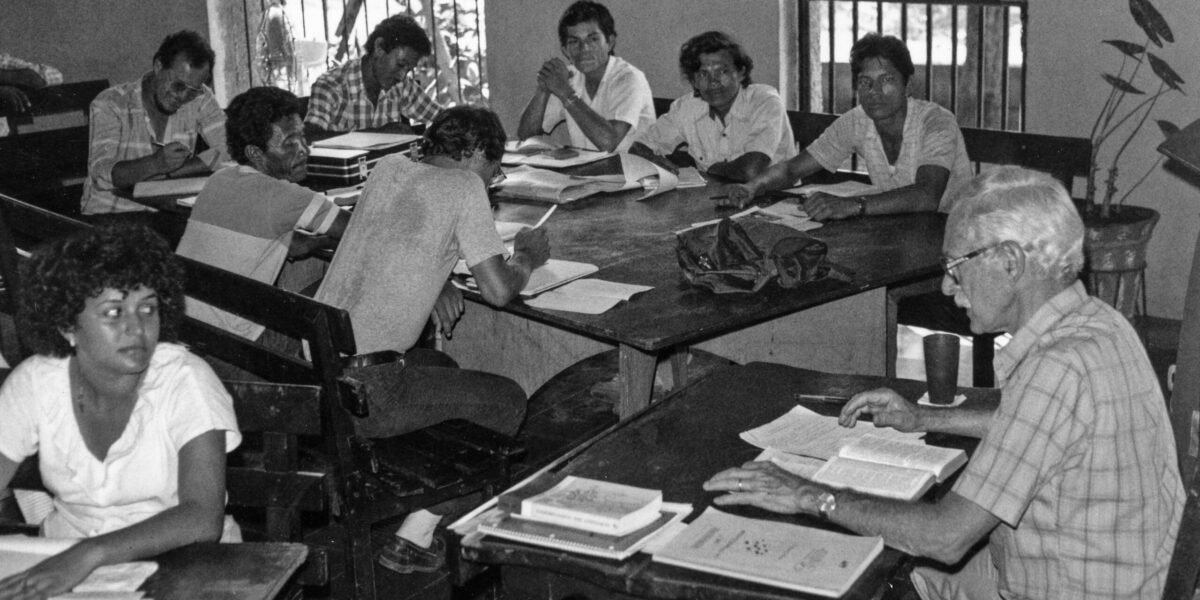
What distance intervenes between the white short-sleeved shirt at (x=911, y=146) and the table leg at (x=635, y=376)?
1425mm

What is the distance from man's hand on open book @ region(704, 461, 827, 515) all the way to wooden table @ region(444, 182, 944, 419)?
3.18 ft

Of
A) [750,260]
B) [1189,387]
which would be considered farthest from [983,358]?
[1189,387]

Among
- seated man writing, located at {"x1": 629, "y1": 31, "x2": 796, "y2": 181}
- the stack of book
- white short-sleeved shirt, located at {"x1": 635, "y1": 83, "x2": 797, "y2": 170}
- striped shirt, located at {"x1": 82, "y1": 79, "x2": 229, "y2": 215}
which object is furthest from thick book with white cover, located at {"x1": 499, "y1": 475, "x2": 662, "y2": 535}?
striped shirt, located at {"x1": 82, "y1": 79, "x2": 229, "y2": 215}

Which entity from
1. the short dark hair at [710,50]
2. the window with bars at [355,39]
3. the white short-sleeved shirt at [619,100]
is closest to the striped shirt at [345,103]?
the white short-sleeved shirt at [619,100]

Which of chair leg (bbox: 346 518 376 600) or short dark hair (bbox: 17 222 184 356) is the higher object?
short dark hair (bbox: 17 222 184 356)

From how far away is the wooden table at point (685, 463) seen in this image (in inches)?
82.3

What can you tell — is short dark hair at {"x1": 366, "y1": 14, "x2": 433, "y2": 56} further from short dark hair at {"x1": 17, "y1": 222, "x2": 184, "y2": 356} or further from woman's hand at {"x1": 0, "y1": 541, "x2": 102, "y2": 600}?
woman's hand at {"x1": 0, "y1": 541, "x2": 102, "y2": 600}

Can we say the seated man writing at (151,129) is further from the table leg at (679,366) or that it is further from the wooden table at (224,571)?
the wooden table at (224,571)

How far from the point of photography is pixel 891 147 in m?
4.85

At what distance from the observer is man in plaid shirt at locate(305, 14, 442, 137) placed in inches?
250

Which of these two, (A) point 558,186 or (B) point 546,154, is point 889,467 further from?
(B) point 546,154

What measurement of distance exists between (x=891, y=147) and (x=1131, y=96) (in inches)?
58.3

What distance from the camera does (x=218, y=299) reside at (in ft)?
11.1

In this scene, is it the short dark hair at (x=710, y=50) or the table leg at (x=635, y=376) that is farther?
the short dark hair at (x=710, y=50)
